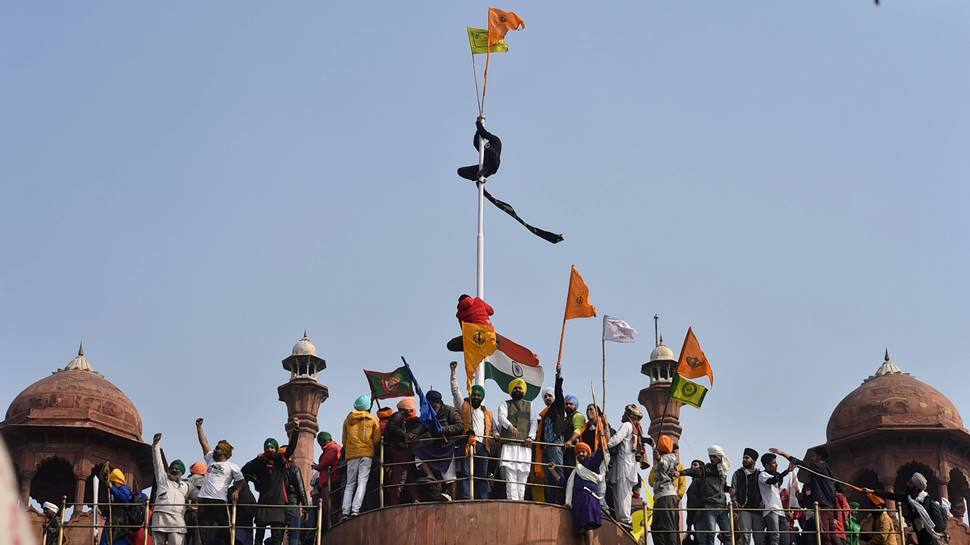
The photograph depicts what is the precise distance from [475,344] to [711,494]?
Result: 10.8 feet

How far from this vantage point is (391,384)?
19.3 metres

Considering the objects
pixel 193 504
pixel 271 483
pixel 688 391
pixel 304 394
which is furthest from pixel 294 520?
pixel 304 394

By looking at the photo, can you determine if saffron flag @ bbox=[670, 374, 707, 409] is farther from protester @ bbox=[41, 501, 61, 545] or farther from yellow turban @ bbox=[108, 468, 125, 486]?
protester @ bbox=[41, 501, 61, 545]

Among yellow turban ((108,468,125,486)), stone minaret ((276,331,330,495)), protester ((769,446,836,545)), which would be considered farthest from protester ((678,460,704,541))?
stone minaret ((276,331,330,495))

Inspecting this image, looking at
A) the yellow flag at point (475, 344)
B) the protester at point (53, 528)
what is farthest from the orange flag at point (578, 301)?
the protester at point (53, 528)

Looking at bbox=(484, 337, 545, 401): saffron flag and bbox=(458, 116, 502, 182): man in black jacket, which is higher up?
bbox=(458, 116, 502, 182): man in black jacket

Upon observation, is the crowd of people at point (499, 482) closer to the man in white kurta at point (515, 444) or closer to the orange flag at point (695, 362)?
the man in white kurta at point (515, 444)

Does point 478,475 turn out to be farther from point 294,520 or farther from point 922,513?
point 922,513

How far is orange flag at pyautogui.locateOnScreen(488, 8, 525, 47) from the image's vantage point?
22391 mm

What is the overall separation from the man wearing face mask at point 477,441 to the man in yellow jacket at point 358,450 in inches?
38.7

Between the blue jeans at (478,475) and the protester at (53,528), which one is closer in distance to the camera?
the blue jeans at (478,475)

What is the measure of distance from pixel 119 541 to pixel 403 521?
3.45m

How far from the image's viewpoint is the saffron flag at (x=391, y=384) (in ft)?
62.9

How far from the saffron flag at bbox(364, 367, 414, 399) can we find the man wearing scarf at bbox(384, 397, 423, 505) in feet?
13.3
